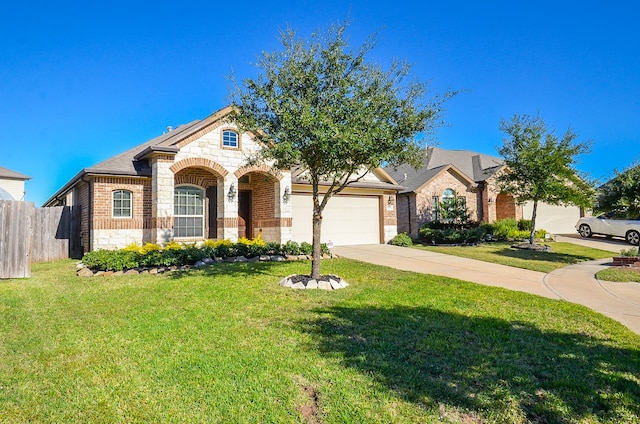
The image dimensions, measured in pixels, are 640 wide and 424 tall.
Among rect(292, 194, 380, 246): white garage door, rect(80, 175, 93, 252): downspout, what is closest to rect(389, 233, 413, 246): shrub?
rect(292, 194, 380, 246): white garage door

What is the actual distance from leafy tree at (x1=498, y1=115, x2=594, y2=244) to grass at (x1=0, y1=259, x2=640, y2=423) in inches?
446

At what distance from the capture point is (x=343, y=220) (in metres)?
18.8

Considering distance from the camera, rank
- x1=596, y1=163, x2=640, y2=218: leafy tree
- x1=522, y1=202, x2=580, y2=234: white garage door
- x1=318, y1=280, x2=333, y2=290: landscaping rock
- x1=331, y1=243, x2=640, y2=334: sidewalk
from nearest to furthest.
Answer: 1. x1=331, y1=243, x2=640, y2=334: sidewalk
2. x1=318, y1=280, x2=333, y2=290: landscaping rock
3. x1=596, y1=163, x2=640, y2=218: leafy tree
4. x1=522, y1=202, x2=580, y2=234: white garage door

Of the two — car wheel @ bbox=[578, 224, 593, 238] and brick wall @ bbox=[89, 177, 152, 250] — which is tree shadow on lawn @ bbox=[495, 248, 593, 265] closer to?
car wheel @ bbox=[578, 224, 593, 238]

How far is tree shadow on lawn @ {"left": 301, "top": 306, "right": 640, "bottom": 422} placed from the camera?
3.42 m

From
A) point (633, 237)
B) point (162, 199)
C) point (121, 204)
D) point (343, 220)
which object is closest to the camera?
point (162, 199)

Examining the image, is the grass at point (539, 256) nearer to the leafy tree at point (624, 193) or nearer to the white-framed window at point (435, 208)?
the leafy tree at point (624, 193)

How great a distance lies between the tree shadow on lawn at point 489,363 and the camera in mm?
3423

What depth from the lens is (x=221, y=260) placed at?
12.2 metres

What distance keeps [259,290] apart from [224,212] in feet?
25.2

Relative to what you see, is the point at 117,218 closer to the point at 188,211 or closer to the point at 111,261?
the point at 188,211

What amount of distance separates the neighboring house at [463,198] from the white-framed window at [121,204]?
1371 cm

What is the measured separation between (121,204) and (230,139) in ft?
15.3

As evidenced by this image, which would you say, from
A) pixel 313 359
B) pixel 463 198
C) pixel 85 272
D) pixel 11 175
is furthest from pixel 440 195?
pixel 11 175
